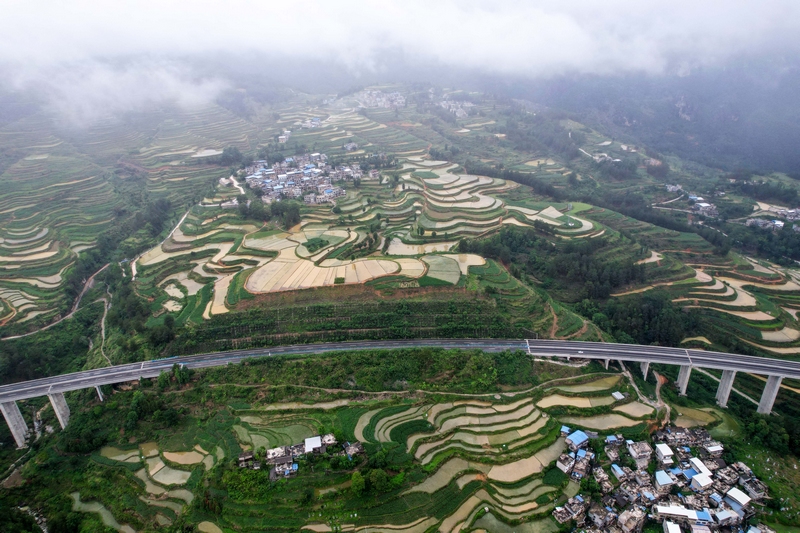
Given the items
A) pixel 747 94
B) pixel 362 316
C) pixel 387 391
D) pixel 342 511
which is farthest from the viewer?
pixel 747 94

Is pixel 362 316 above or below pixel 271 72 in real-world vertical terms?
below

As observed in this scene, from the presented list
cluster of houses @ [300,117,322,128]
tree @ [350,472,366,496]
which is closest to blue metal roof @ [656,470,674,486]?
tree @ [350,472,366,496]

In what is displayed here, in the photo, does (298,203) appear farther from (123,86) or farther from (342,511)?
(123,86)

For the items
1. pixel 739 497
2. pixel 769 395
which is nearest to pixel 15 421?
pixel 739 497

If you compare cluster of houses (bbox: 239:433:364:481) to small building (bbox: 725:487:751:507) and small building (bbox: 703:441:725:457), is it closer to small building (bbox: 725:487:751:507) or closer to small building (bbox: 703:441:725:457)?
small building (bbox: 725:487:751:507)

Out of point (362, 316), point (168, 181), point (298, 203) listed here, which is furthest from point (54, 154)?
point (362, 316)

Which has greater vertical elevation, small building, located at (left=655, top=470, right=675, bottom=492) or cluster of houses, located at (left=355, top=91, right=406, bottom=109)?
cluster of houses, located at (left=355, top=91, right=406, bottom=109)
